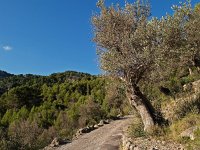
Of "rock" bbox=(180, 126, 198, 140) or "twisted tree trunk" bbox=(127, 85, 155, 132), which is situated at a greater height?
"twisted tree trunk" bbox=(127, 85, 155, 132)

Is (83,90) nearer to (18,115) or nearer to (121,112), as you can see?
(18,115)

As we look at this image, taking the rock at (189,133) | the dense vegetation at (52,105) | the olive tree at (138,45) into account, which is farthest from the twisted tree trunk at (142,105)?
the dense vegetation at (52,105)

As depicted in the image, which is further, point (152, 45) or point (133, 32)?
point (133, 32)

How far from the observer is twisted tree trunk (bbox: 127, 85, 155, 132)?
712 inches

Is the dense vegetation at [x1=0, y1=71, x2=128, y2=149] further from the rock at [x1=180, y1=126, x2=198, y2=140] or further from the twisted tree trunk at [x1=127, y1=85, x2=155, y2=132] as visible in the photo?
the rock at [x1=180, y1=126, x2=198, y2=140]

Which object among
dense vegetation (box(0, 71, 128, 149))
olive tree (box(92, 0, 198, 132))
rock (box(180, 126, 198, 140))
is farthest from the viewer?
dense vegetation (box(0, 71, 128, 149))

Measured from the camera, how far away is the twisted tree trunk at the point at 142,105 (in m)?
18.1

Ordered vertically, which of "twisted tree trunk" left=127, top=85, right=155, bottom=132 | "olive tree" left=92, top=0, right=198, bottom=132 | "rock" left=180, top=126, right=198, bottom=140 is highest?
"olive tree" left=92, top=0, right=198, bottom=132

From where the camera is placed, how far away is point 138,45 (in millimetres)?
18078

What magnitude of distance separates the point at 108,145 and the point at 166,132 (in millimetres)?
5657

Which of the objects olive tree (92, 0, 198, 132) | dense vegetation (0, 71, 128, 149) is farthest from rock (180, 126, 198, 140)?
dense vegetation (0, 71, 128, 149)

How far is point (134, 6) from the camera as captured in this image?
20453 mm

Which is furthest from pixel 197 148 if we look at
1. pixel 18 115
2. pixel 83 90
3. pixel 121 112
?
pixel 83 90

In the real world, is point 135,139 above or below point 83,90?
below
